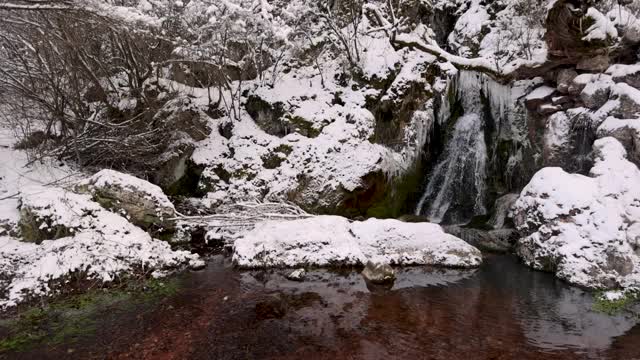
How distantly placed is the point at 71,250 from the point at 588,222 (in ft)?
31.6

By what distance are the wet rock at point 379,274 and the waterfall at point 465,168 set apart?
417 centimetres

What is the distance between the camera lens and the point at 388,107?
12.0 m

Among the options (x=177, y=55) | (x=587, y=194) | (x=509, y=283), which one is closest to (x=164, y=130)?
(x=177, y=55)

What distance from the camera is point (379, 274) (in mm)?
7668

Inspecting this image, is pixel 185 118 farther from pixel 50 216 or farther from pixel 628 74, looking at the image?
pixel 628 74

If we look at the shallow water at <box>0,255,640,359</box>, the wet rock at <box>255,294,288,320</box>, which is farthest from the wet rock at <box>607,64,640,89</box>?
the wet rock at <box>255,294,288,320</box>

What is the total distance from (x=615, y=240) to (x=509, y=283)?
2.01m

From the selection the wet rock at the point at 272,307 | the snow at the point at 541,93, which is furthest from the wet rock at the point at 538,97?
the wet rock at the point at 272,307

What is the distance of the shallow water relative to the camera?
17.1 feet

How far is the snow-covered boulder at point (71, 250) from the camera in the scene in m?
6.68

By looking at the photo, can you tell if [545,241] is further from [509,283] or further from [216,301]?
[216,301]

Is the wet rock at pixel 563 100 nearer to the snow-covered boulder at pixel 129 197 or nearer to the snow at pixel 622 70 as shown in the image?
the snow at pixel 622 70

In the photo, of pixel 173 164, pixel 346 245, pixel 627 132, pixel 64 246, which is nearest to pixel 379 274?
pixel 346 245

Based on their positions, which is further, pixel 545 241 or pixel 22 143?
pixel 22 143
